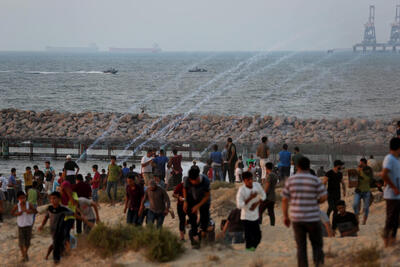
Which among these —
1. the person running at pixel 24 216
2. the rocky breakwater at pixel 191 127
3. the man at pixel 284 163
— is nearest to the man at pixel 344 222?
the man at pixel 284 163

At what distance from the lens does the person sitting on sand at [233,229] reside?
10812 mm

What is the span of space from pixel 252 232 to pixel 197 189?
112 cm

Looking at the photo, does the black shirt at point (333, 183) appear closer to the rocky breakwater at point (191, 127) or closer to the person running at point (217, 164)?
the person running at point (217, 164)

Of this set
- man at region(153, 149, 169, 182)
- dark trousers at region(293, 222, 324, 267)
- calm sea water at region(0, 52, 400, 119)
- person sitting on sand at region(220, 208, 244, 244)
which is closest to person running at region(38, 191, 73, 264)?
person sitting on sand at region(220, 208, 244, 244)

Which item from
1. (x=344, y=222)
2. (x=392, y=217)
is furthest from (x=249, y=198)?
(x=344, y=222)

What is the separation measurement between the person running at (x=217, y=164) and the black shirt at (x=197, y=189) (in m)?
7.77

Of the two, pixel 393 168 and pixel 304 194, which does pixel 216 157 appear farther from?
pixel 304 194

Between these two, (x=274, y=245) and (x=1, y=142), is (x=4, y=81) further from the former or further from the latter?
(x=274, y=245)

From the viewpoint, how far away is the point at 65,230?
1105cm

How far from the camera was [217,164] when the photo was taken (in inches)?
705

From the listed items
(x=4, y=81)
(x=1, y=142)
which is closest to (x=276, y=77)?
(x=4, y=81)

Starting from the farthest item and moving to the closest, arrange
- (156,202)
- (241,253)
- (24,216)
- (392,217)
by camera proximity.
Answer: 1. (24,216)
2. (156,202)
3. (241,253)
4. (392,217)

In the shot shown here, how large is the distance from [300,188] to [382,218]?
642 cm

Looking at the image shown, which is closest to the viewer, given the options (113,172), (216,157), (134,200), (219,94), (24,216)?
(24,216)
